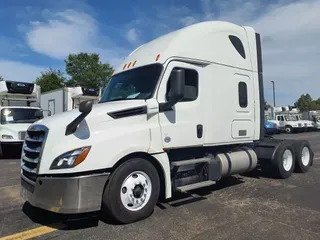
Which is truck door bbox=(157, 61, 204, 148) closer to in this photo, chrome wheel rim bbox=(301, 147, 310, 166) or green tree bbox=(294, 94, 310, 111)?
chrome wheel rim bbox=(301, 147, 310, 166)

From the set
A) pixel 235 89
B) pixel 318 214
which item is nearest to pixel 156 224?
pixel 318 214

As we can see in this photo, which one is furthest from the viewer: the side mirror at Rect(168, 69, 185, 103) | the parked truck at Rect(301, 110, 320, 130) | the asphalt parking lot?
the parked truck at Rect(301, 110, 320, 130)

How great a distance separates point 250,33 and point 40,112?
10302mm

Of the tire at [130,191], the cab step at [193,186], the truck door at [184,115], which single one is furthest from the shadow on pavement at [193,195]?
the truck door at [184,115]

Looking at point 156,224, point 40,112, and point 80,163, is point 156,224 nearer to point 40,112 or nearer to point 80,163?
point 80,163

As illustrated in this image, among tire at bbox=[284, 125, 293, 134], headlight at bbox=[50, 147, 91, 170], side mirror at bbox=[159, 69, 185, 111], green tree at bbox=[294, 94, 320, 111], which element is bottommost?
headlight at bbox=[50, 147, 91, 170]

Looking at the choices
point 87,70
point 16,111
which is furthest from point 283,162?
point 87,70

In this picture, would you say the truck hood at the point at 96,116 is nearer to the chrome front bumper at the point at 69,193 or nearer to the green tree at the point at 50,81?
the chrome front bumper at the point at 69,193

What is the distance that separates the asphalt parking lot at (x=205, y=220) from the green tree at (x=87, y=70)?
124ft

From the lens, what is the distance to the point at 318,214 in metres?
5.13

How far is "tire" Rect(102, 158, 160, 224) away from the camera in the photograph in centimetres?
A: 446

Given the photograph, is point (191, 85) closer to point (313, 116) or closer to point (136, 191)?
point (136, 191)

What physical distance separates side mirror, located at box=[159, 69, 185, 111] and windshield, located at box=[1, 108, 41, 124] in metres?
10.6

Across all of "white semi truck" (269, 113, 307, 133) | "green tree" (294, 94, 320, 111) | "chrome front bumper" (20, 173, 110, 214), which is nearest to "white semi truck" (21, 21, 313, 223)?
"chrome front bumper" (20, 173, 110, 214)
